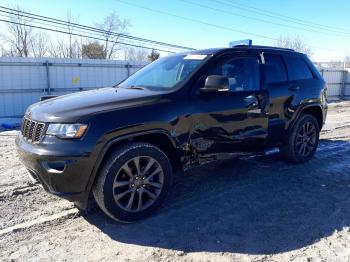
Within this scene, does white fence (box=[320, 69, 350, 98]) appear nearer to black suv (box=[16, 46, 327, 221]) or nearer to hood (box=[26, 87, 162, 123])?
black suv (box=[16, 46, 327, 221])

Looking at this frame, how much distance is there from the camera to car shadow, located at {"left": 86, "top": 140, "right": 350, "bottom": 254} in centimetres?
338

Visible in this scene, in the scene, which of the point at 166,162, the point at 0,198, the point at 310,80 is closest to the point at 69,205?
the point at 0,198

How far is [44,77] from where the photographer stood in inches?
579

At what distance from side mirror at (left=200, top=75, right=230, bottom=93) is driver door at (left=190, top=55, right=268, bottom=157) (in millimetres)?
119

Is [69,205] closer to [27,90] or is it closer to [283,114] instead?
[283,114]

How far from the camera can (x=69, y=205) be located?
418 centimetres

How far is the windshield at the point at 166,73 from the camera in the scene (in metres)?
4.31

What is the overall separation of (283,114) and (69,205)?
330 centimetres

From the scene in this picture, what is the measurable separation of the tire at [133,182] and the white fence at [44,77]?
11731 mm

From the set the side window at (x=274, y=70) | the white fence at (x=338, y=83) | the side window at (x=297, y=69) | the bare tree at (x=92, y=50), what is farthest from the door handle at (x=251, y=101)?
the bare tree at (x=92, y=50)

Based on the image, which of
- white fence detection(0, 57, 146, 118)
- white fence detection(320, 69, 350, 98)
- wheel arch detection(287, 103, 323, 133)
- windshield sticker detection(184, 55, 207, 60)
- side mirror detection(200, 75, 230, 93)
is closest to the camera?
side mirror detection(200, 75, 230, 93)

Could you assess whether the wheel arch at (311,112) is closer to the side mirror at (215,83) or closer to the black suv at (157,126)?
the black suv at (157,126)

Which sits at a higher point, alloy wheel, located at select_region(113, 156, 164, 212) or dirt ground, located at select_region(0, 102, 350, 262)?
alloy wheel, located at select_region(113, 156, 164, 212)

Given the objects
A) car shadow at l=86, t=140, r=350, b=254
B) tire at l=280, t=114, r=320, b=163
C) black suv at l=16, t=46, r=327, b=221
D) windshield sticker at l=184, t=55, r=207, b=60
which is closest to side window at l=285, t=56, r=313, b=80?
black suv at l=16, t=46, r=327, b=221
